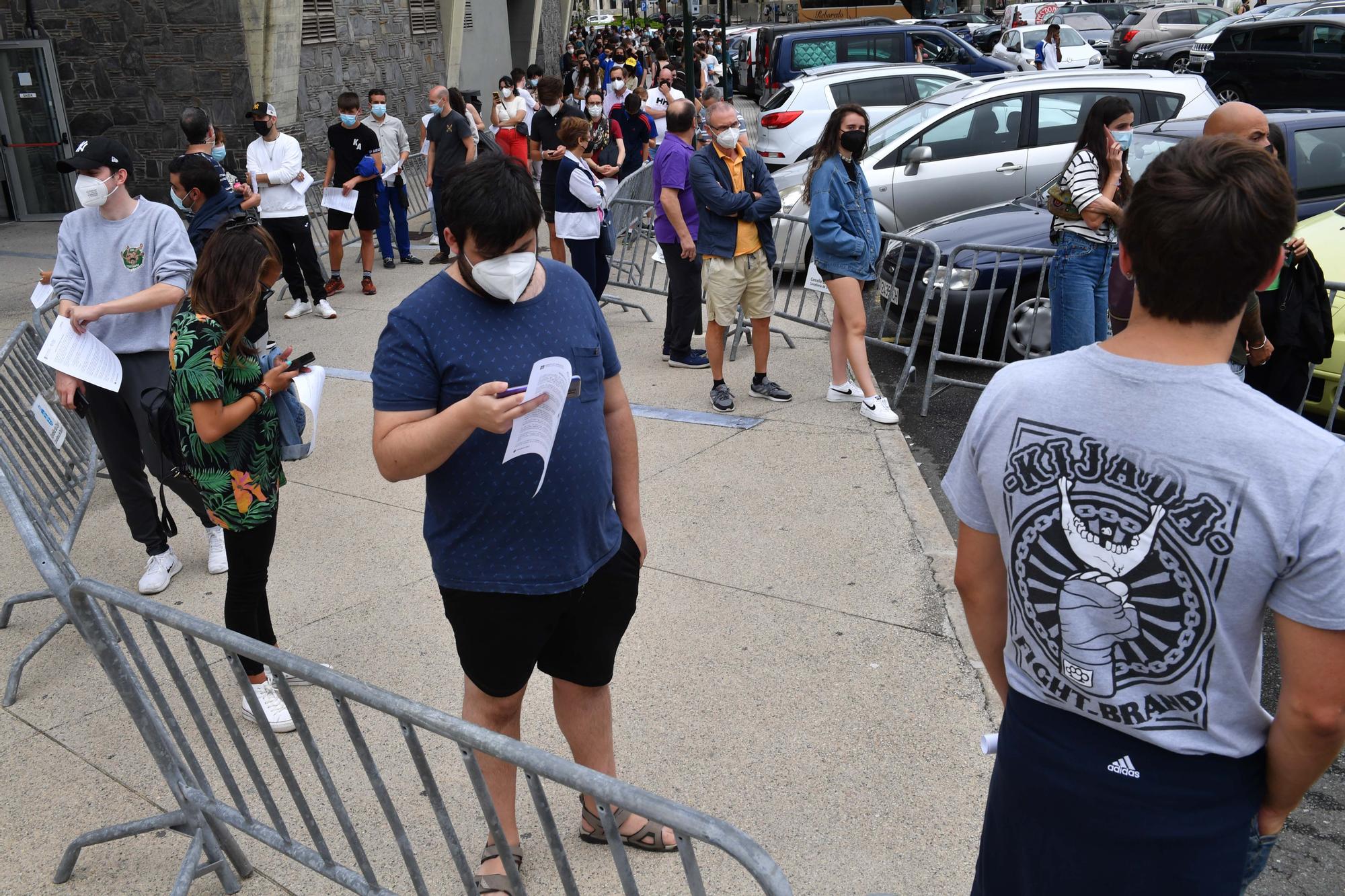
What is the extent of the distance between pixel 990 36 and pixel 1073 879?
1433 inches

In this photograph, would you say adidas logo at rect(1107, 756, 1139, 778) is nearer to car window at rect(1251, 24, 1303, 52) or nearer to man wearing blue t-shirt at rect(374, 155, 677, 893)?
man wearing blue t-shirt at rect(374, 155, 677, 893)

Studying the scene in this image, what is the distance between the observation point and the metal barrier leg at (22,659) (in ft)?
13.3

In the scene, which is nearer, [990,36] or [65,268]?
[65,268]

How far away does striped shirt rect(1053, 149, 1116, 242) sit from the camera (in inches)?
214

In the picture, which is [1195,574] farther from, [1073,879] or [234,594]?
[234,594]

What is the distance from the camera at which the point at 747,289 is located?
6871mm

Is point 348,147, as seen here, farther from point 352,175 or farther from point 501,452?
point 501,452

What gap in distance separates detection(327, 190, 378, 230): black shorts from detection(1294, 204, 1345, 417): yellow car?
7427mm

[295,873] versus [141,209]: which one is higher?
[141,209]

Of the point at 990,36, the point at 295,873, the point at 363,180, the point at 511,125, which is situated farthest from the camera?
the point at 990,36

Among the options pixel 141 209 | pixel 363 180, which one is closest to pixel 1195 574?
pixel 141 209

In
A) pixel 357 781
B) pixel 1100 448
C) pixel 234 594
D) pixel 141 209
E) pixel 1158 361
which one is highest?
pixel 1158 361

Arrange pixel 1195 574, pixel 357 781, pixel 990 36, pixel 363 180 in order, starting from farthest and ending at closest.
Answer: pixel 990 36 → pixel 363 180 → pixel 357 781 → pixel 1195 574

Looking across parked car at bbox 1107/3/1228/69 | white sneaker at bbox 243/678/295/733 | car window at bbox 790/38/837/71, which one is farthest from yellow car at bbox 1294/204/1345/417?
parked car at bbox 1107/3/1228/69
